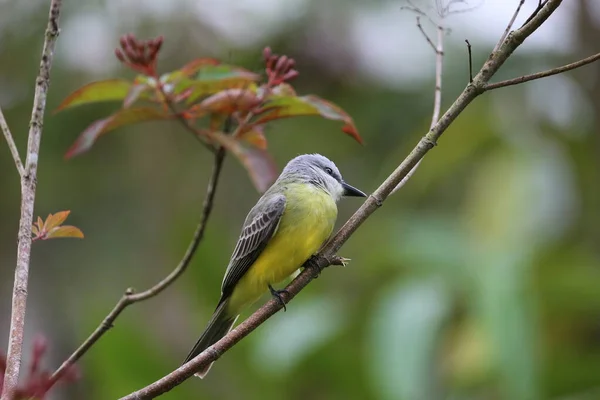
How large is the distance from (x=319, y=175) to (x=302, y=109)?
42.8 inches

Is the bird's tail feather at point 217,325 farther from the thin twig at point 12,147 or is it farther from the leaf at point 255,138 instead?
the thin twig at point 12,147

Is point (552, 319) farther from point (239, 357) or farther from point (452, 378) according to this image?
point (239, 357)

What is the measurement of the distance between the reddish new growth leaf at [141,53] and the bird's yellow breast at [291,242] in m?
0.89

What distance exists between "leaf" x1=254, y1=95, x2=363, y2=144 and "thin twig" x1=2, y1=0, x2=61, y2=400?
56cm

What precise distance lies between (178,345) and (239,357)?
0.78m

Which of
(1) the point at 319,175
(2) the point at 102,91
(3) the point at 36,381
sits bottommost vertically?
(1) the point at 319,175

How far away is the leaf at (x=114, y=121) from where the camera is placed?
186 cm

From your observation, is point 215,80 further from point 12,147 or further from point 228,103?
point 12,147

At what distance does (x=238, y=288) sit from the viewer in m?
2.75

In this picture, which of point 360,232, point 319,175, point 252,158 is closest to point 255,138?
point 252,158

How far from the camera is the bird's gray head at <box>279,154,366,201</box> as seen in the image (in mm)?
2945

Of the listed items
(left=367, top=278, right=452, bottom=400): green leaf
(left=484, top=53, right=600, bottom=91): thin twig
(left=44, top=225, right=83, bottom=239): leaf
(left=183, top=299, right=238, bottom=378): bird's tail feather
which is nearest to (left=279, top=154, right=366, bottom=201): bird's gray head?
(left=183, top=299, right=238, bottom=378): bird's tail feather

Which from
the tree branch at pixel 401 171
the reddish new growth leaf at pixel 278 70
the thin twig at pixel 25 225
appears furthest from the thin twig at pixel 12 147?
the reddish new growth leaf at pixel 278 70

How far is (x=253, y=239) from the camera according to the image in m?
2.72
